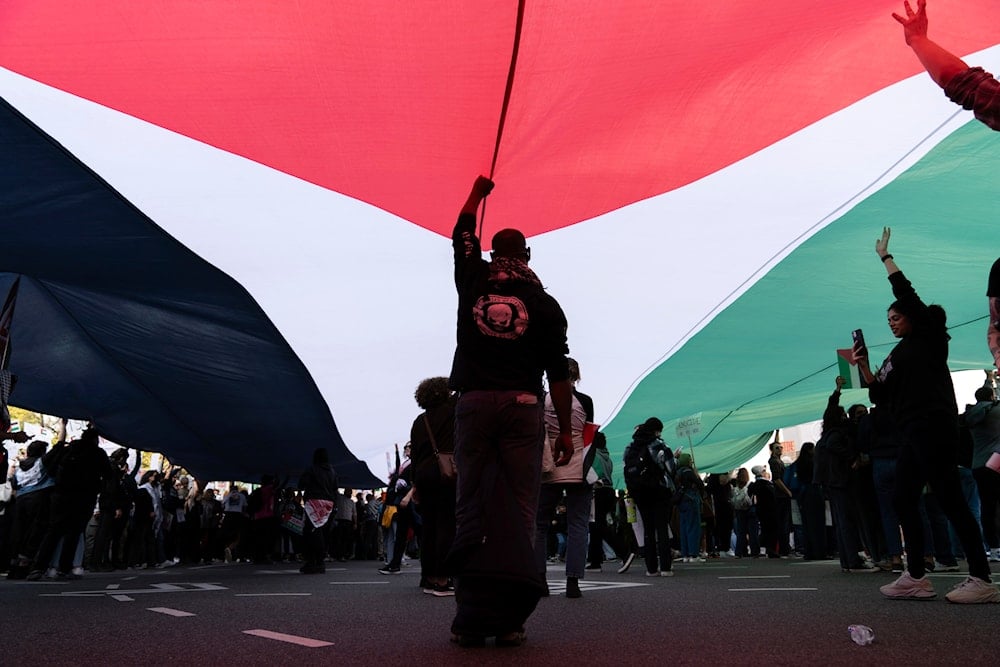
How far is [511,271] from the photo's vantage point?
3215 millimetres

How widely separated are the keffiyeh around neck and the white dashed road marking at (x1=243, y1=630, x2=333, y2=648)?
147cm

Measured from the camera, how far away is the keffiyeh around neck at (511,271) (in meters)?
3.20

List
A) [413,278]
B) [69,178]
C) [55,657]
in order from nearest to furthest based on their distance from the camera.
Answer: [55,657] → [69,178] → [413,278]

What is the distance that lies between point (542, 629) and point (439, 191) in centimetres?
Answer: 307

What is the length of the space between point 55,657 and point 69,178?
3.86m

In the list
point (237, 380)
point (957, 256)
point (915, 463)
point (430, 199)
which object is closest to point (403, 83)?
point (430, 199)

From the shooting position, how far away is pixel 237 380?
10344 millimetres

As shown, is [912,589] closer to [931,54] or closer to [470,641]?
[470,641]

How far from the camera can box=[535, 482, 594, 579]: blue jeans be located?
5.23 m

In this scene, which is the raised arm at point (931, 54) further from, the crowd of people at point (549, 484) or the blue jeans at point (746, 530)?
the blue jeans at point (746, 530)

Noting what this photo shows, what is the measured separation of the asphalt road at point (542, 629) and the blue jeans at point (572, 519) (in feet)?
0.76

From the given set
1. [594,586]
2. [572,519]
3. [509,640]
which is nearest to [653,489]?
[594,586]

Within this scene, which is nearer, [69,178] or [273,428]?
[69,178]

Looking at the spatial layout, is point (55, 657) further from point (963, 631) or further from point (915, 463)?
point (915, 463)
